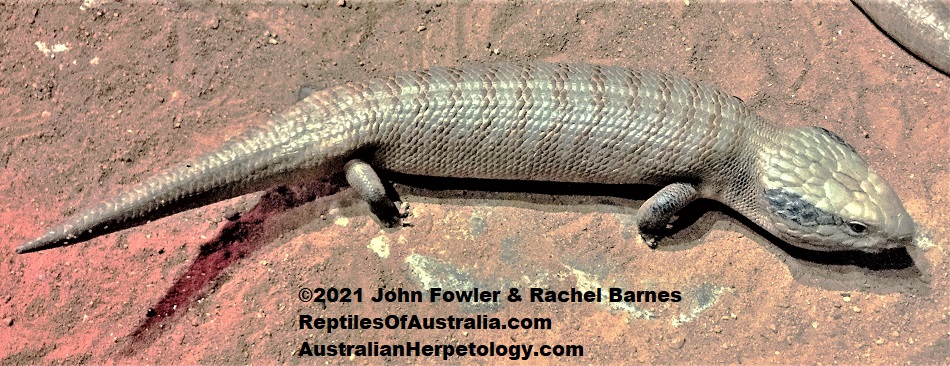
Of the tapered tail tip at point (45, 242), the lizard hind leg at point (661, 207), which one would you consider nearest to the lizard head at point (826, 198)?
the lizard hind leg at point (661, 207)

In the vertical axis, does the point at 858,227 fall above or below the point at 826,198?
below

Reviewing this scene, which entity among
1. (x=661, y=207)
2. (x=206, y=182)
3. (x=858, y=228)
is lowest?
(x=206, y=182)

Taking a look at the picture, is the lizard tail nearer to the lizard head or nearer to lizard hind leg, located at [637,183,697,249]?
lizard hind leg, located at [637,183,697,249]

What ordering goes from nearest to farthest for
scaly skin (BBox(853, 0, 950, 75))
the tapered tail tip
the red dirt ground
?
1. the tapered tail tip
2. the red dirt ground
3. scaly skin (BBox(853, 0, 950, 75))

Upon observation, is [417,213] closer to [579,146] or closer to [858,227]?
[579,146]

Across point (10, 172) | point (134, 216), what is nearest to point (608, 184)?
point (134, 216)

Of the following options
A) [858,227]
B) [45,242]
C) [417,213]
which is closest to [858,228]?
[858,227]

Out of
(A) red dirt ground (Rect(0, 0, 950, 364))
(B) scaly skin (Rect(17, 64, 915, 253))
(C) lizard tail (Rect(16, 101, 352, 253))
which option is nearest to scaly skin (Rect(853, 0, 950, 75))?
(A) red dirt ground (Rect(0, 0, 950, 364))
